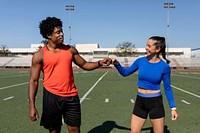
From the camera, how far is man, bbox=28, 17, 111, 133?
3162 mm

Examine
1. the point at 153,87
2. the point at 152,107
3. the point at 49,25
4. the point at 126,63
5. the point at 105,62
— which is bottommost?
the point at 126,63

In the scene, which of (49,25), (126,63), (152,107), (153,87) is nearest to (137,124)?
(152,107)

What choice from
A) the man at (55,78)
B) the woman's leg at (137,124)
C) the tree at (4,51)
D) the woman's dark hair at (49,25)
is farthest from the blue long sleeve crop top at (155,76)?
the tree at (4,51)

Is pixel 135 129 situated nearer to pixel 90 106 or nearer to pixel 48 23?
pixel 48 23

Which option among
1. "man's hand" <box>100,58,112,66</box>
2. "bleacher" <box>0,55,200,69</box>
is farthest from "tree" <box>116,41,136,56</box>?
"man's hand" <box>100,58,112,66</box>

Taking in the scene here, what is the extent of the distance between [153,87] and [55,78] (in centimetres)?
132

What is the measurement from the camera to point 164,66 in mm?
3395

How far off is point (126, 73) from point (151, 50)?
512 mm

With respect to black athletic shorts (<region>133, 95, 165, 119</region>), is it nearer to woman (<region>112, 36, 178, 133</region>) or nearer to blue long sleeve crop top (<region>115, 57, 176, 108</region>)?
woman (<region>112, 36, 178, 133</region>)

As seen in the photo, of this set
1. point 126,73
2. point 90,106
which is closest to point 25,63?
point 90,106

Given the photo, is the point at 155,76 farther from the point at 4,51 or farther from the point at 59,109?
the point at 4,51

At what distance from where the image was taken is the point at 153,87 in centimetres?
344

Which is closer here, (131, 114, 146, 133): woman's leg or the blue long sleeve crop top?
the blue long sleeve crop top

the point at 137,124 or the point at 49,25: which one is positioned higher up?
the point at 49,25
